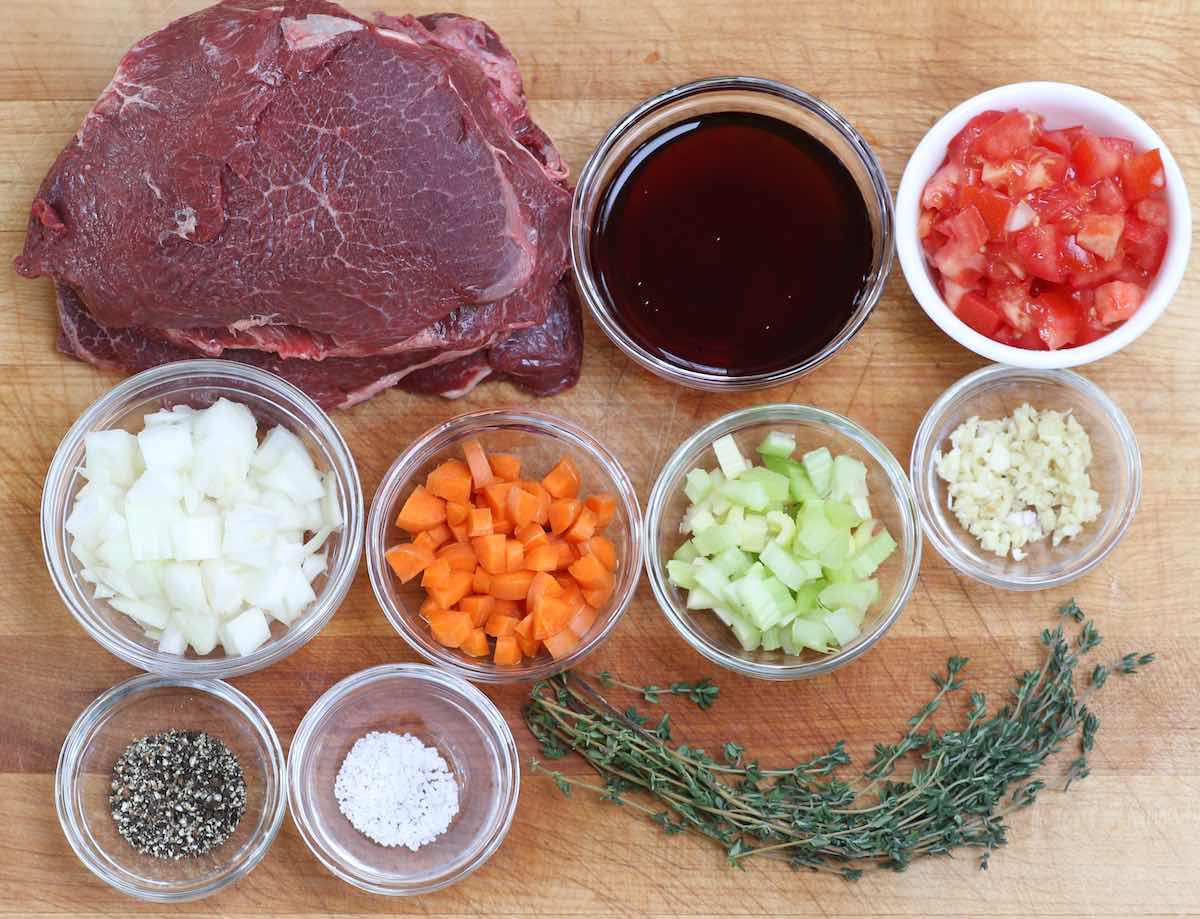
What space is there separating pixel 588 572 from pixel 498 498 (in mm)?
277

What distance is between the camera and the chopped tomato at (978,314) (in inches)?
94.0

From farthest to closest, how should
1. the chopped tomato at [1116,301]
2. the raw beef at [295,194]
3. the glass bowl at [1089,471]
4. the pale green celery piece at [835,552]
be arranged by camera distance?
the glass bowl at [1089,471] < the pale green celery piece at [835,552] < the chopped tomato at [1116,301] < the raw beef at [295,194]

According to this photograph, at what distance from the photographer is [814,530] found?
243 centimetres

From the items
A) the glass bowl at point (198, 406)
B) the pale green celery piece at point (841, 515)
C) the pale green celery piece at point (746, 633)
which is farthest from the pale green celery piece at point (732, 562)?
the glass bowl at point (198, 406)

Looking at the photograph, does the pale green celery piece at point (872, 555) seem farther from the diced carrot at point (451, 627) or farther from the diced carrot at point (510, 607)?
the diced carrot at point (451, 627)

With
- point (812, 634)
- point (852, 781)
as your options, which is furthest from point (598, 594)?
point (852, 781)

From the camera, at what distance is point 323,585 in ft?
8.27

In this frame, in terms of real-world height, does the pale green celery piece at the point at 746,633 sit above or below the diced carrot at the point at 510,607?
below

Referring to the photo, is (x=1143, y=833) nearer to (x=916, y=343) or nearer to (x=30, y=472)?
(x=916, y=343)

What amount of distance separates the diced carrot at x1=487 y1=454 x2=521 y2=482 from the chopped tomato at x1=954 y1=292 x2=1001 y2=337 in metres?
1.11

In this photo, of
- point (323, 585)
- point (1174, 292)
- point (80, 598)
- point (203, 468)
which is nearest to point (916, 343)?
point (1174, 292)

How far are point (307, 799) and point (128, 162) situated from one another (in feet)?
5.07

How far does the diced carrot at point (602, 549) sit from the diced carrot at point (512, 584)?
0.49ft

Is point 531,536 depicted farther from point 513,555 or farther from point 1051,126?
point 1051,126
